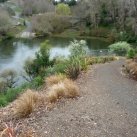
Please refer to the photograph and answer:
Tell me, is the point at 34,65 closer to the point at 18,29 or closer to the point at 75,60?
the point at 75,60

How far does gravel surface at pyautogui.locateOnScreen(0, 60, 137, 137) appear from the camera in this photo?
7.59 metres

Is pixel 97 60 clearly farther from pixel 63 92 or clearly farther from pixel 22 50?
pixel 22 50

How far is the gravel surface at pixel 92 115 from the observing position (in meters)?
7.59

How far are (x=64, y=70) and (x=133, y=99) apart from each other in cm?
508

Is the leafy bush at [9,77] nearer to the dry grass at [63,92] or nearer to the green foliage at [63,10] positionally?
the dry grass at [63,92]

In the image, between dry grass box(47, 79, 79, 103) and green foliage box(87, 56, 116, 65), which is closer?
dry grass box(47, 79, 79, 103)

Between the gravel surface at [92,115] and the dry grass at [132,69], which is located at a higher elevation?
the gravel surface at [92,115]

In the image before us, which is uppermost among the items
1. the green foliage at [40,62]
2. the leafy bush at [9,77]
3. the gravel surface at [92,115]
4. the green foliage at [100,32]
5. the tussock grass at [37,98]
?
the tussock grass at [37,98]

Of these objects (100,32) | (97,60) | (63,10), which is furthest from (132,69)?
(63,10)

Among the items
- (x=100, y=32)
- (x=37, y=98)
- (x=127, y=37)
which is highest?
(x=37, y=98)

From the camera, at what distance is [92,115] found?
28.5ft

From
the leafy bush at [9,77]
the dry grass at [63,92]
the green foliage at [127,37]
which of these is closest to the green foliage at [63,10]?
the green foliage at [127,37]

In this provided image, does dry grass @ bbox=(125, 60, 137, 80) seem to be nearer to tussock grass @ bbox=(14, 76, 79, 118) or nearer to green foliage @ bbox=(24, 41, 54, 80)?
tussock grass @ bbox=(14, 76, 79, 118)

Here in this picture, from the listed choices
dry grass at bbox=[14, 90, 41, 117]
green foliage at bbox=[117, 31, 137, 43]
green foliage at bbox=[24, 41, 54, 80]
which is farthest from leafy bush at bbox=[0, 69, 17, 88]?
green foliage at bbox=[117, 31, 137, 43]
